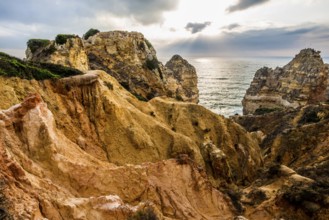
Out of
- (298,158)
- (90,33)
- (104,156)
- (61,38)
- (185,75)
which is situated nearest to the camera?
(104,156)

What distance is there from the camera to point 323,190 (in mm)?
21312

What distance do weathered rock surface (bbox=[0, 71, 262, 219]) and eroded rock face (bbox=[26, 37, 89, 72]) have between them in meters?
10.9

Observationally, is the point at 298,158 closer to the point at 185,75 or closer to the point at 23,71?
the point at 23,71

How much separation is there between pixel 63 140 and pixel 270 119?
56840 millimetres

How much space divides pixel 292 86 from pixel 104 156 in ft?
257

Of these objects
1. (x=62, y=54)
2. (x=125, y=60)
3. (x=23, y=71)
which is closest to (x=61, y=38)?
(x=62, y=54)

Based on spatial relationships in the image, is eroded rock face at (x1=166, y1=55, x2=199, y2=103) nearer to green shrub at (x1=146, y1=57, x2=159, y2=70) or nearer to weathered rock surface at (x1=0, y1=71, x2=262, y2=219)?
green shrub at (x1=146, y1=57, x2=159, y2=70)

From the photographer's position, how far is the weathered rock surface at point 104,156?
44.5ft

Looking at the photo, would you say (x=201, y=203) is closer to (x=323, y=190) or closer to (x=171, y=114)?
(x=323, y=190)

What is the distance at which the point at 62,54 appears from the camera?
157ft

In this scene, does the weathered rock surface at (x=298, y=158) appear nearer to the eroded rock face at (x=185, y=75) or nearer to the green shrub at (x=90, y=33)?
the eroded rock face at (x=185, y=75)

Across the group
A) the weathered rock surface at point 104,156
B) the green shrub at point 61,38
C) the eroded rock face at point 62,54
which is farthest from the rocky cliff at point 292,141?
the green shrub at point 61,38

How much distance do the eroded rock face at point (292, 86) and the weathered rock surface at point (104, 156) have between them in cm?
5322

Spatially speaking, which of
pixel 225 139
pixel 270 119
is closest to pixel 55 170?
pixel 225 139
